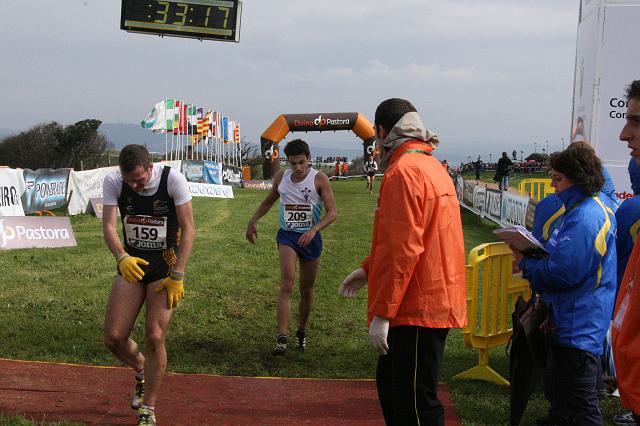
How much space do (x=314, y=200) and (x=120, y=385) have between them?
2.67 m

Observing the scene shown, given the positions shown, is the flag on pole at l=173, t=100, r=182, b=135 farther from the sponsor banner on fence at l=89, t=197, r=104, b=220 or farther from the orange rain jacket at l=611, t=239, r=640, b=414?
the orange rain jacket at l=611, t=239, r=640, b=414

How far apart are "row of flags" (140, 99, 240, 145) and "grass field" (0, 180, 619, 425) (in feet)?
101

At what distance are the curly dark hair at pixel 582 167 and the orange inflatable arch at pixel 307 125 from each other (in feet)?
105

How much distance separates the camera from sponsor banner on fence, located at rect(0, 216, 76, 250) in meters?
13.3

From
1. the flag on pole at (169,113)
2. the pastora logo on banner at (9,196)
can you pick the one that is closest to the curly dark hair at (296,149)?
the pastora logo on banner at (9,196)

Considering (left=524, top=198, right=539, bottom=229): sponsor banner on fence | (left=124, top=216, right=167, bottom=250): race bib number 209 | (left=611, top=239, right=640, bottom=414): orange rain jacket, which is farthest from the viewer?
(left=524, top=198, right=539, bottom=229): sponsor banner on fence

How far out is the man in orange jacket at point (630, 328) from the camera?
220 centimetres

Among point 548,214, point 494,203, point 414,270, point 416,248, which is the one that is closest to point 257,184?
point 494,203

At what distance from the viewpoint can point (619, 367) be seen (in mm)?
2287

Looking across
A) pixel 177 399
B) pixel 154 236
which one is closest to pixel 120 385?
pixel 177 399

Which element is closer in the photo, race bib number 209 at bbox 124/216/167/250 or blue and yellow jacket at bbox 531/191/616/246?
blue and yellow jacket at bbox 531/191/616/246

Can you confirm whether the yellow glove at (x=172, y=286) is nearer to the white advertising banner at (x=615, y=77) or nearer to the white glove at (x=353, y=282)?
the white glove at (x=353, y=282)

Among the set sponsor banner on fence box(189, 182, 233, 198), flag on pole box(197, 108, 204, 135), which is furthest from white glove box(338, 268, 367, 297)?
flag on pole box(197, 108, 204, 135)

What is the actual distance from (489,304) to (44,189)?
54.5 ft
